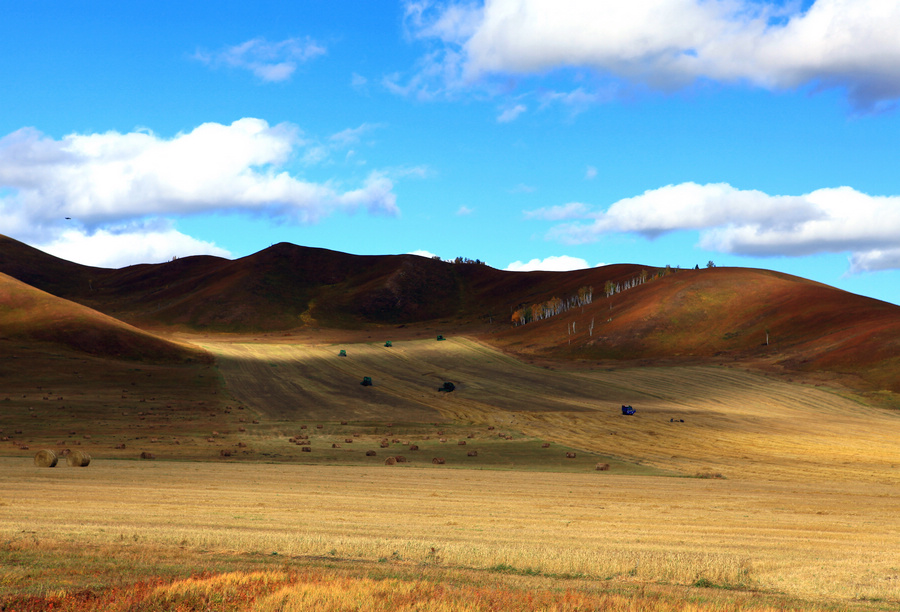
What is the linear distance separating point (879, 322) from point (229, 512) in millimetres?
86489

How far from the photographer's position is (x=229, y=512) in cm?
2256

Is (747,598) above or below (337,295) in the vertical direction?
below

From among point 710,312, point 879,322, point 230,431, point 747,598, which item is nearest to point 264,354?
point 230,431

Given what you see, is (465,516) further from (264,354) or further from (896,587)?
(264,354)

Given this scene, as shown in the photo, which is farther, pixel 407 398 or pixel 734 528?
pixel 407 398

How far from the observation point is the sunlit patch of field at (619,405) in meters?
42.5

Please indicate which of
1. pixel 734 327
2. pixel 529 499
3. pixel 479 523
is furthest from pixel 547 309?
pixel 479 523

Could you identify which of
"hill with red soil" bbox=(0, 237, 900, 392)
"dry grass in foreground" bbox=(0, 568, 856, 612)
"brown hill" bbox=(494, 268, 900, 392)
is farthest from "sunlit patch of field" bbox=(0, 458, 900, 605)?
"hill with red soil" bbox=(0, 237, 900, 392)

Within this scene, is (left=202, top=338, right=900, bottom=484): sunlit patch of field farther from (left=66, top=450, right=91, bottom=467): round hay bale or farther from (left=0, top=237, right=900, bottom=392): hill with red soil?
(left=66, top=450, right=91, bottom=467): round hay bale

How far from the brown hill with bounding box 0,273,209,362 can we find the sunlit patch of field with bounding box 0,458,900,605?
176 feet

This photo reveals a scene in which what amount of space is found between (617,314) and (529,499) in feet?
313

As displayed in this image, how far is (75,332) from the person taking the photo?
88.0 metres

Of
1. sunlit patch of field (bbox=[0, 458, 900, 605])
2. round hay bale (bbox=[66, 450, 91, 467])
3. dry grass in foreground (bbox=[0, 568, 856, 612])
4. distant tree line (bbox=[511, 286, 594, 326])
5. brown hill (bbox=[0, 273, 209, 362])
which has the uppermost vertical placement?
distant tree line (bbox=[511, 286, 594, 326])

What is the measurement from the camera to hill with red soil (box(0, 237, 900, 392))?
86.9m
